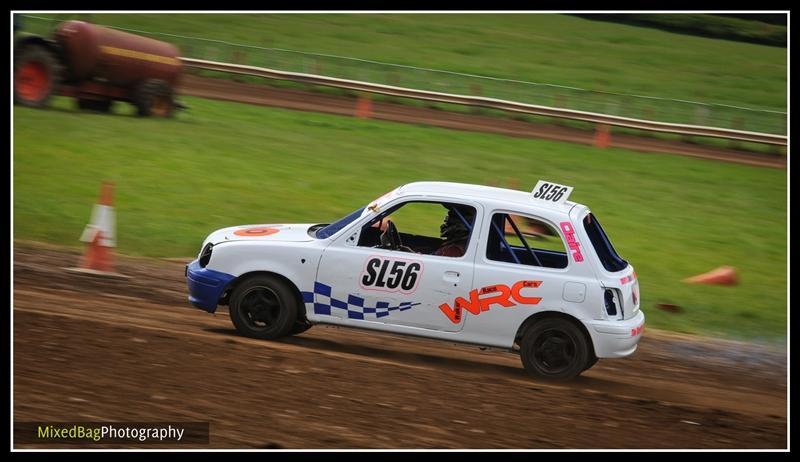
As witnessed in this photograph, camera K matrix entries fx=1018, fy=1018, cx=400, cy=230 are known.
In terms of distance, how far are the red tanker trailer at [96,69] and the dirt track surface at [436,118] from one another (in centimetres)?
221

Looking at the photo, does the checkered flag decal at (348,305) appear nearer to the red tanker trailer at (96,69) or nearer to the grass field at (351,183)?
the grass field at (351,183)

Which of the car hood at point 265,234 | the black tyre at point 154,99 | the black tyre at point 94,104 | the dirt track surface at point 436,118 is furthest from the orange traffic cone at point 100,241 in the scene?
the dirt track surface at point 436,118

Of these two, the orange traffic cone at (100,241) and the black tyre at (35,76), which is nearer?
the orange traffic cone at (100,241)

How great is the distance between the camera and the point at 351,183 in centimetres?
1809

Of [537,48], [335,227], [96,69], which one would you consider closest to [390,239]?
[335,227]

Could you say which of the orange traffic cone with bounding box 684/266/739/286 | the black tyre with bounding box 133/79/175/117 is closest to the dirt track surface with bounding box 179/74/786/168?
the black tyre with bounding box 133/79/175/117

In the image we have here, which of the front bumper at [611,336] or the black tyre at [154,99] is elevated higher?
the black tyre at [154,99]

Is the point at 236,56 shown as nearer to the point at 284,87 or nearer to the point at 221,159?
the point at 284,87

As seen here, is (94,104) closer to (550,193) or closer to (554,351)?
(550,193)

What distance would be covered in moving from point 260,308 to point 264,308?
0.04 meters

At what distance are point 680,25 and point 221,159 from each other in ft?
41.9

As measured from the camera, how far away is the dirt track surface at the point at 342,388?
7789 millimetres

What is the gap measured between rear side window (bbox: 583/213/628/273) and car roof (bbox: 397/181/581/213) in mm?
240

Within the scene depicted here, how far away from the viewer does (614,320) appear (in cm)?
909
